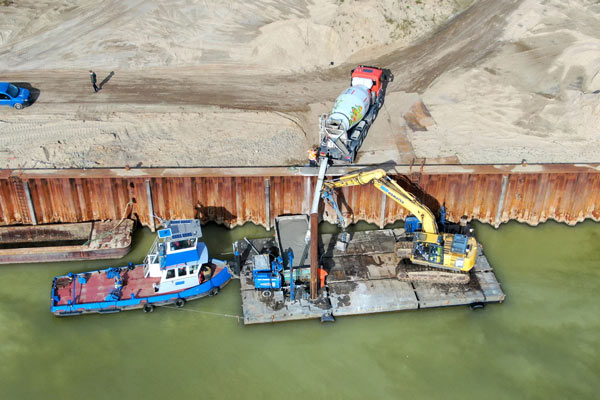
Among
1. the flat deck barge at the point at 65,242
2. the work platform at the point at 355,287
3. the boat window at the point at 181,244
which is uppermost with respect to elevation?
the boat window at the point at 181,244

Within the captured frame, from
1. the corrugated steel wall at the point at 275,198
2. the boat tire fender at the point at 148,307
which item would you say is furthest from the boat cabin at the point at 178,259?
the corrugated steel wall at the point at 275,198

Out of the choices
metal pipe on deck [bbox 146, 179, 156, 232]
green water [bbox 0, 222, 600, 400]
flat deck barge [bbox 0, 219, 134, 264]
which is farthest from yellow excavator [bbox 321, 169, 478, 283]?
flat deck barge [bbox 0, 219, 134, 264]

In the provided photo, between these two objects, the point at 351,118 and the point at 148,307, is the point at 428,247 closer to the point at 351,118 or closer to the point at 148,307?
the point at 351,118

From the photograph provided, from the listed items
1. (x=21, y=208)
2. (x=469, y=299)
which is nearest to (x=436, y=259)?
(x=469, y=299)

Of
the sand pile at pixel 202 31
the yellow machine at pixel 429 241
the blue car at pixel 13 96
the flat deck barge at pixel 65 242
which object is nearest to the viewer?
the yellow machine at pixel 429 241

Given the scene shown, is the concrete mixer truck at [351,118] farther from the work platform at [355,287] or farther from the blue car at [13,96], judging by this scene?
the blue car at [13,96]
